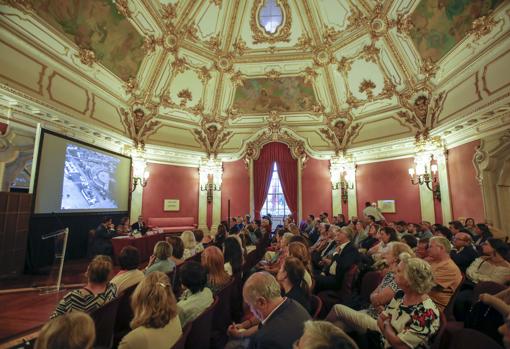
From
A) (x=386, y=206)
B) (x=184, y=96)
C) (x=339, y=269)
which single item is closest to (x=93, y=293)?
(x=339, y=269)

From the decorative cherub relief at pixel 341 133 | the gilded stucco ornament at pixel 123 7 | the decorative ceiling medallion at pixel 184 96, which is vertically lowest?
the decorative cherub relief at pixel 341 133

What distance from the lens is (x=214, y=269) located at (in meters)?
2.78

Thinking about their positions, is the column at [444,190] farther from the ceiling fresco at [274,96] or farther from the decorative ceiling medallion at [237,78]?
the decorative ceiling medallion at [237,78]

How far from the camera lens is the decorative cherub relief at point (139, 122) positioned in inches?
357

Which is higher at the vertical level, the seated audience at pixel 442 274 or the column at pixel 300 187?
the column at pixel 300 187

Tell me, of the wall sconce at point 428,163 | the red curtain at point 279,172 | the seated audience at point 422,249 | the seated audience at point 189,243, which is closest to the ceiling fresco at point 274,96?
the red curtain at point 279,172

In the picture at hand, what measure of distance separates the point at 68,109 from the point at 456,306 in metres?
8.71

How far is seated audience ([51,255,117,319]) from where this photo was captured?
2.00 m

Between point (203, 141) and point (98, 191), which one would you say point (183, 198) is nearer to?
point (203, 141)

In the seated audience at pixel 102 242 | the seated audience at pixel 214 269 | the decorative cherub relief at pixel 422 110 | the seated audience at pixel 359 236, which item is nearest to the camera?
the seated audience at pixel 214 269

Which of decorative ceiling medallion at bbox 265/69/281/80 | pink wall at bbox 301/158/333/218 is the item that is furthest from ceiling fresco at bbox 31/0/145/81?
pink wall at bbox 301/158/333/218

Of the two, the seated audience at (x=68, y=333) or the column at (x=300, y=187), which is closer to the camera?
the seated audience at (x=68, y=333)

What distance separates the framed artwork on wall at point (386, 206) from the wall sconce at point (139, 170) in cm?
881

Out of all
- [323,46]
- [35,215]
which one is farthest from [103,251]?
A: [323,46]
